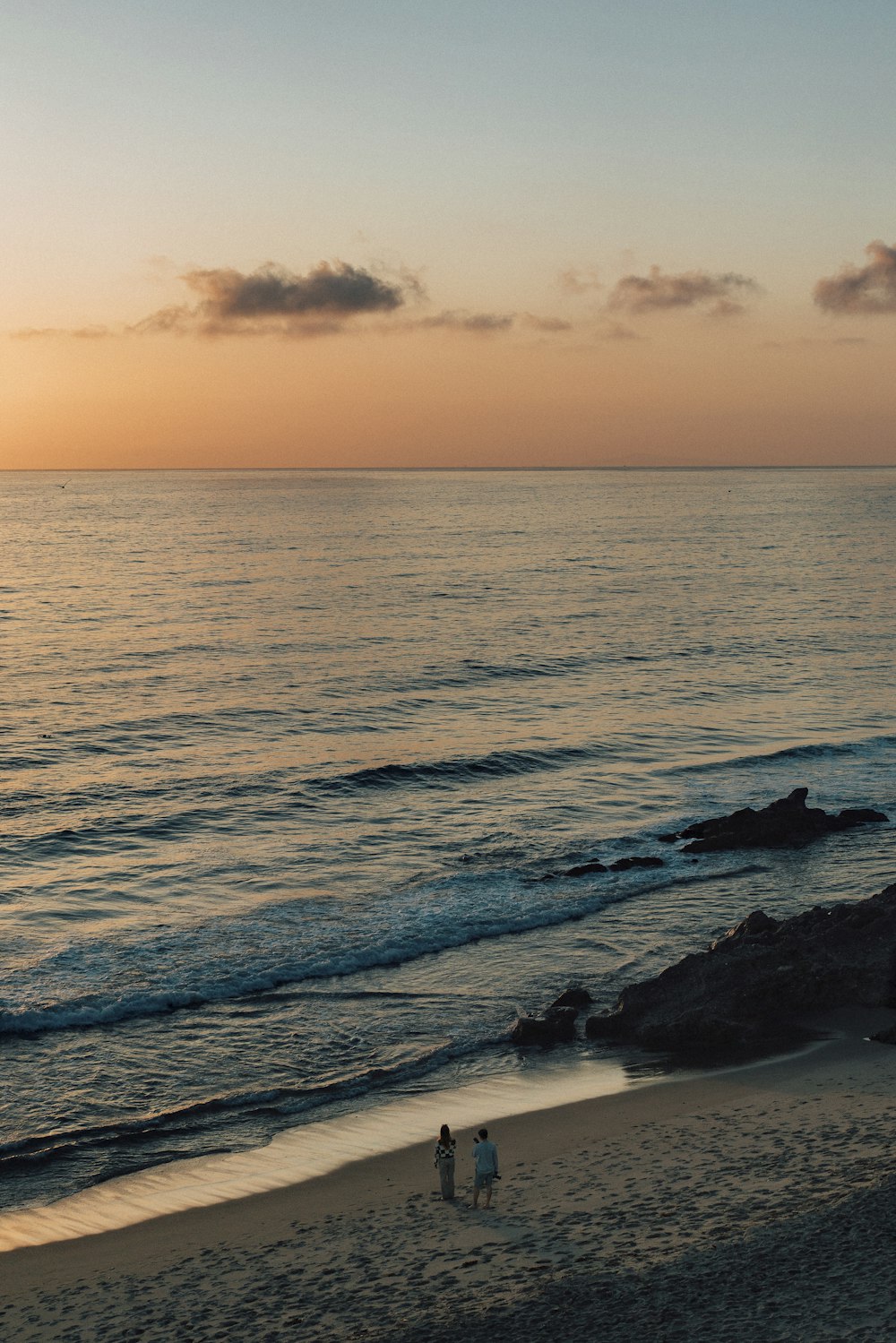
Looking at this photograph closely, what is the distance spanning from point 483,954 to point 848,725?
2992cm

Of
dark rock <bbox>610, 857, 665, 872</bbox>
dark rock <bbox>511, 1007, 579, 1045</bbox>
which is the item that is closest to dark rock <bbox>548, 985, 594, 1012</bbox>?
dark rock <bbox>511, 1007, 579, 1045</bbox>

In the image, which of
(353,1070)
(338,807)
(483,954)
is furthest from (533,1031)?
(338,807)

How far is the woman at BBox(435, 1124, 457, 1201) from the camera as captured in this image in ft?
51.3

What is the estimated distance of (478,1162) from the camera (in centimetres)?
1563

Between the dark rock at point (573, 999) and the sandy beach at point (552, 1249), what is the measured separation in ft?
14.7

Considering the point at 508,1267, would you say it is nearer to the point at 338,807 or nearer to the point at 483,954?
the point at 483,954

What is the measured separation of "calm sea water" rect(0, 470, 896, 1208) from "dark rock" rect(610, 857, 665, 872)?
993 millimetres

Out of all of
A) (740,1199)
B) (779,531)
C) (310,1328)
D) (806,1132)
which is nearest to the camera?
(310,1328)

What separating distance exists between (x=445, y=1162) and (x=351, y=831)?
20.8 metres

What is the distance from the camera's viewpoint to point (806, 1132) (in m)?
17.2

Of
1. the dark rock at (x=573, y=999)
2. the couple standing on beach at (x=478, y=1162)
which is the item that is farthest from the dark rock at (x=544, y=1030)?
the couple standing on beach at (x=478, y=1162)

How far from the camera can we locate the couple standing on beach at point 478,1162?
15539 millimetres

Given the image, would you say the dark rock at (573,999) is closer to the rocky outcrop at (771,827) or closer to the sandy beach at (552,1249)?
the sandy beach at (552,1249)

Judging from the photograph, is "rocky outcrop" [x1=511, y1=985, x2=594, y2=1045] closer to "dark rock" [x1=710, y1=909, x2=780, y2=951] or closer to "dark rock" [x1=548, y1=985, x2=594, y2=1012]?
"dark rock" [x1=548, y1=985, x2=594, y2=1012]
